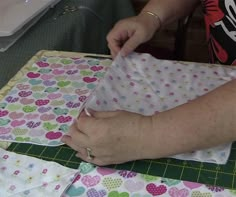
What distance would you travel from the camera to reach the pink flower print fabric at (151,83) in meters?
0.77

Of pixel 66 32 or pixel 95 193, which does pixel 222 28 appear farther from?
pixel 95 193

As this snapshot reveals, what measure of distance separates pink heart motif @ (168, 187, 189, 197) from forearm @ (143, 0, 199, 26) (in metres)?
0.53

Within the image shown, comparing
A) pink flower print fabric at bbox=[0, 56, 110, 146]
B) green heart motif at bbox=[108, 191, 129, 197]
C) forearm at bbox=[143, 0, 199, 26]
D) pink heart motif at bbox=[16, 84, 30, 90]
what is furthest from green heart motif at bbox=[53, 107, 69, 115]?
forearm at bbox=[143, 0, 199, 26]

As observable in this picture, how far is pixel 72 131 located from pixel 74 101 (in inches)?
5.2

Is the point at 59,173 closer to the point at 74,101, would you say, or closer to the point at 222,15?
the point at 74,101

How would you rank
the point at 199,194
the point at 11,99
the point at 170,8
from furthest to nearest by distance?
the point at 170,8, the point at 11,99, the point at 199,194

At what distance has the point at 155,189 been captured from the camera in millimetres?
610

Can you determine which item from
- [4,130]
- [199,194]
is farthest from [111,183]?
[4,130]

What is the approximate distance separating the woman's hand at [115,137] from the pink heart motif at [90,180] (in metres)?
0.03

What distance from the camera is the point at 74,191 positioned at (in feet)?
2.03

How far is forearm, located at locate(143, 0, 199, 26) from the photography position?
40.8 inches

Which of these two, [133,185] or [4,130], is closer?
[133,185]

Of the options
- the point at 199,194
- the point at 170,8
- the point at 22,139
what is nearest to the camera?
the point at 199,194

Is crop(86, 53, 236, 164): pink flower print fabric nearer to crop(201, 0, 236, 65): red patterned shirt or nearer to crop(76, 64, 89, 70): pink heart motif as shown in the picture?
crop(76, 64, 89, 70): pink heart motif
